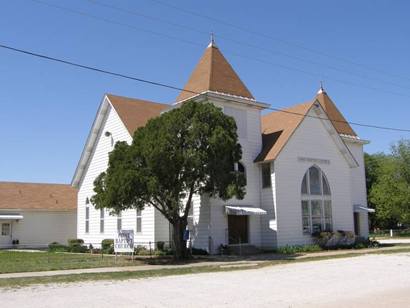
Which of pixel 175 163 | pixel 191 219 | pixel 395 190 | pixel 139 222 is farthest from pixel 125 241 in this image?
pixel 395 190

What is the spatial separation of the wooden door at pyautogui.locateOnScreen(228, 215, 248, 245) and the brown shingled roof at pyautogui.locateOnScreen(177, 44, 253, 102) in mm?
7600

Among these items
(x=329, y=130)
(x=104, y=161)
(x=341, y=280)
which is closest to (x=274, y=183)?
(x=329, y=130)

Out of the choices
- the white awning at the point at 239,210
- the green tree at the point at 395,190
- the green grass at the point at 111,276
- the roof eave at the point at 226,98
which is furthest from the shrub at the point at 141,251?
the green tree at the point at 395,190

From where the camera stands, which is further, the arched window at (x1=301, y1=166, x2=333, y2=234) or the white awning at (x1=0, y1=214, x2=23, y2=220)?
the white awning at (x1=0, y1=214, x2=23, y2=220)

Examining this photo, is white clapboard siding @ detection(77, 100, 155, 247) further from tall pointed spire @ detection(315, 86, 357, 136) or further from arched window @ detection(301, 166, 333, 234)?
tall pointed spire @ detection(315, 86, 357, 136)

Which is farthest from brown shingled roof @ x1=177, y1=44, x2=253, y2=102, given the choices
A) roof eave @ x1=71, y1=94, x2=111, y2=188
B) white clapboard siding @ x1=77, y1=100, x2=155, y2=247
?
roof eave @ x1=71, y1=94, x2=111, y2=188

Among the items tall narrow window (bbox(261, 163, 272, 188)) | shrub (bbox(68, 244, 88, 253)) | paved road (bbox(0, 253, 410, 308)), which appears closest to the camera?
paved road (bbox(0, 253, 410, 308))

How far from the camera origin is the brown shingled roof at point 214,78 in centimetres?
3141

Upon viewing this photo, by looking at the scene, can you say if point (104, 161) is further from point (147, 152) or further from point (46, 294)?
point (46, 294)

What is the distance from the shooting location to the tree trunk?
25703mm

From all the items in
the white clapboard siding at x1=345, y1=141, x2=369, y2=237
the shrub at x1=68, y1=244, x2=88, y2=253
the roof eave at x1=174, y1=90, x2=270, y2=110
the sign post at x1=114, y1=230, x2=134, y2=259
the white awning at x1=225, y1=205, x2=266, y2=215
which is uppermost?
the roof eave at x1=174, y1=90, x2=270, y2=110

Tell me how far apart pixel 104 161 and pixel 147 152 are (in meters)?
14.5

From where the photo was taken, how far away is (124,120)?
34875 millimetres

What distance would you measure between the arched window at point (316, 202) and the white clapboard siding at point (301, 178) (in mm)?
395
